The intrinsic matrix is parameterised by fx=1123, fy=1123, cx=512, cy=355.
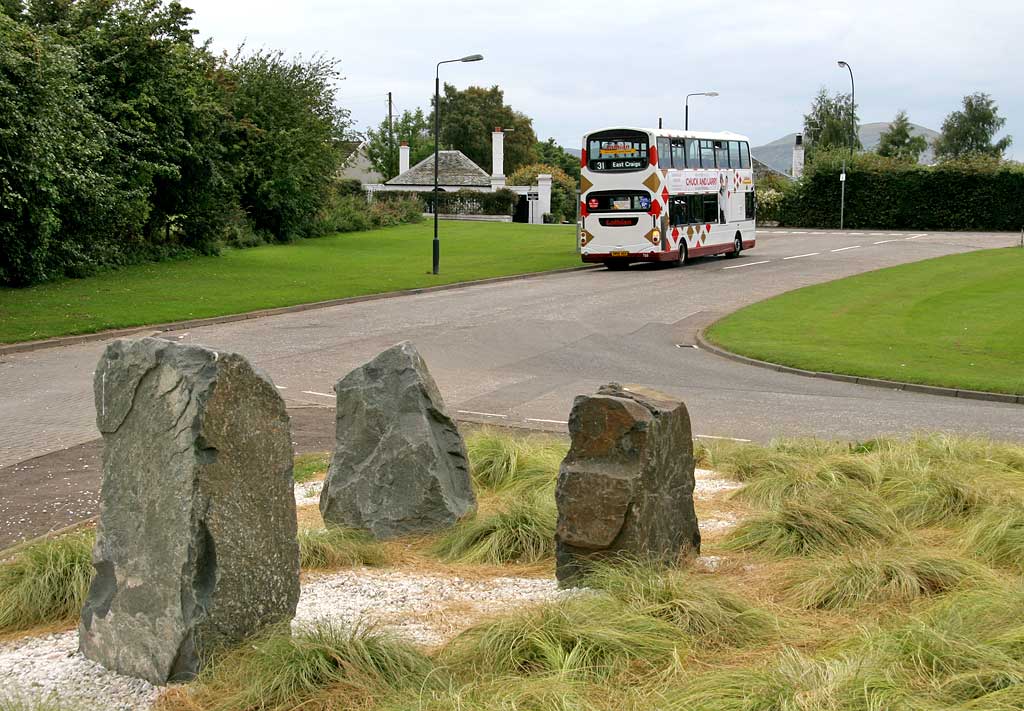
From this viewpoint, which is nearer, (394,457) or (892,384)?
(394,457)

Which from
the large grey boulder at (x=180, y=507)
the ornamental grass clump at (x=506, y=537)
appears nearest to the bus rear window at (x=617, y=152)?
the ornamental grass clump at (x=506, y=537)

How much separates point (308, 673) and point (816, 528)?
144 inches

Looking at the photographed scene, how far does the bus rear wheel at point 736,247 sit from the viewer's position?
41.1 metres

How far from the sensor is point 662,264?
3909 centimetres

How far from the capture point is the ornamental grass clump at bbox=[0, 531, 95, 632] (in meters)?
6.16

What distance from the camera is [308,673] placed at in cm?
503

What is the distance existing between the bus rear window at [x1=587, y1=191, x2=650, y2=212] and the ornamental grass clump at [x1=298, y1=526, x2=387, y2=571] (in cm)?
2918

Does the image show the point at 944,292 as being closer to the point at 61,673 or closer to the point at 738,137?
the point at 738,137

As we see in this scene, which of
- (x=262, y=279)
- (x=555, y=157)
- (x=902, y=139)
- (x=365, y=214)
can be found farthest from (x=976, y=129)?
(x=262, y=279)

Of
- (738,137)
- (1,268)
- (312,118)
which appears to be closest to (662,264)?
(738,137)

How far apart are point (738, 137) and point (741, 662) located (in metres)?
37.7

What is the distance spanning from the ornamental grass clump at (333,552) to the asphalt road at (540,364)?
5127 mm

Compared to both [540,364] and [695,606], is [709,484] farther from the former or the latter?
[540,364]

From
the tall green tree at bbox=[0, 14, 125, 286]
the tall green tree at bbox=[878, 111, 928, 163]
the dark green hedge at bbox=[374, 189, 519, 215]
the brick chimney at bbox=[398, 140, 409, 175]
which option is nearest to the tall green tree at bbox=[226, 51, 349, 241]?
the tall green tree at bbox=[0, 14, 125, 286]
